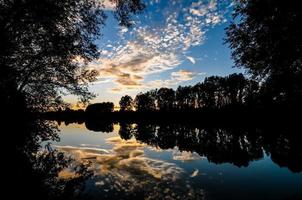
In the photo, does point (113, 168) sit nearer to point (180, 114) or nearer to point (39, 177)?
point (39, 177)

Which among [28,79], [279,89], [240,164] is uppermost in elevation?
[279,89]

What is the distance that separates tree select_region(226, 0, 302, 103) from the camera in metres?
23.8

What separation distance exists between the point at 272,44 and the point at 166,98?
167562 millimetres

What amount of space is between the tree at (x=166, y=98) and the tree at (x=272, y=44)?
515 ft

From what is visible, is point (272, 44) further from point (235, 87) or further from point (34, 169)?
point (235, 87)

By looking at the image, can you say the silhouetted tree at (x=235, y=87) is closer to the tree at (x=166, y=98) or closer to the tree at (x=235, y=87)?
the tree at (x=235, y=87)

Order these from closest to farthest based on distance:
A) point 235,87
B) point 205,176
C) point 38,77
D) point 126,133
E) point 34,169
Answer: point 34,169, point 205,176, point 38,77, point 126,133, point 235,87

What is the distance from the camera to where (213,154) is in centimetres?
2609

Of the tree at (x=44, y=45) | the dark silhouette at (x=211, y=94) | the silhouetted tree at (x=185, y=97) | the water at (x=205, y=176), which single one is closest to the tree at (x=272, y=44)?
the water at (x=205, y=176)

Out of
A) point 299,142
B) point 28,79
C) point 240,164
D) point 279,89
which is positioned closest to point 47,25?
point 28,79

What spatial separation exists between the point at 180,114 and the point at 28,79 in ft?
305

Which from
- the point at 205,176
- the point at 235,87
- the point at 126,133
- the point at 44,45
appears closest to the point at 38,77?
the point at 44,45

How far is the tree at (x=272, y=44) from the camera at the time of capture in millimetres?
23844

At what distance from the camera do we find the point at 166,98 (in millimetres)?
193500
